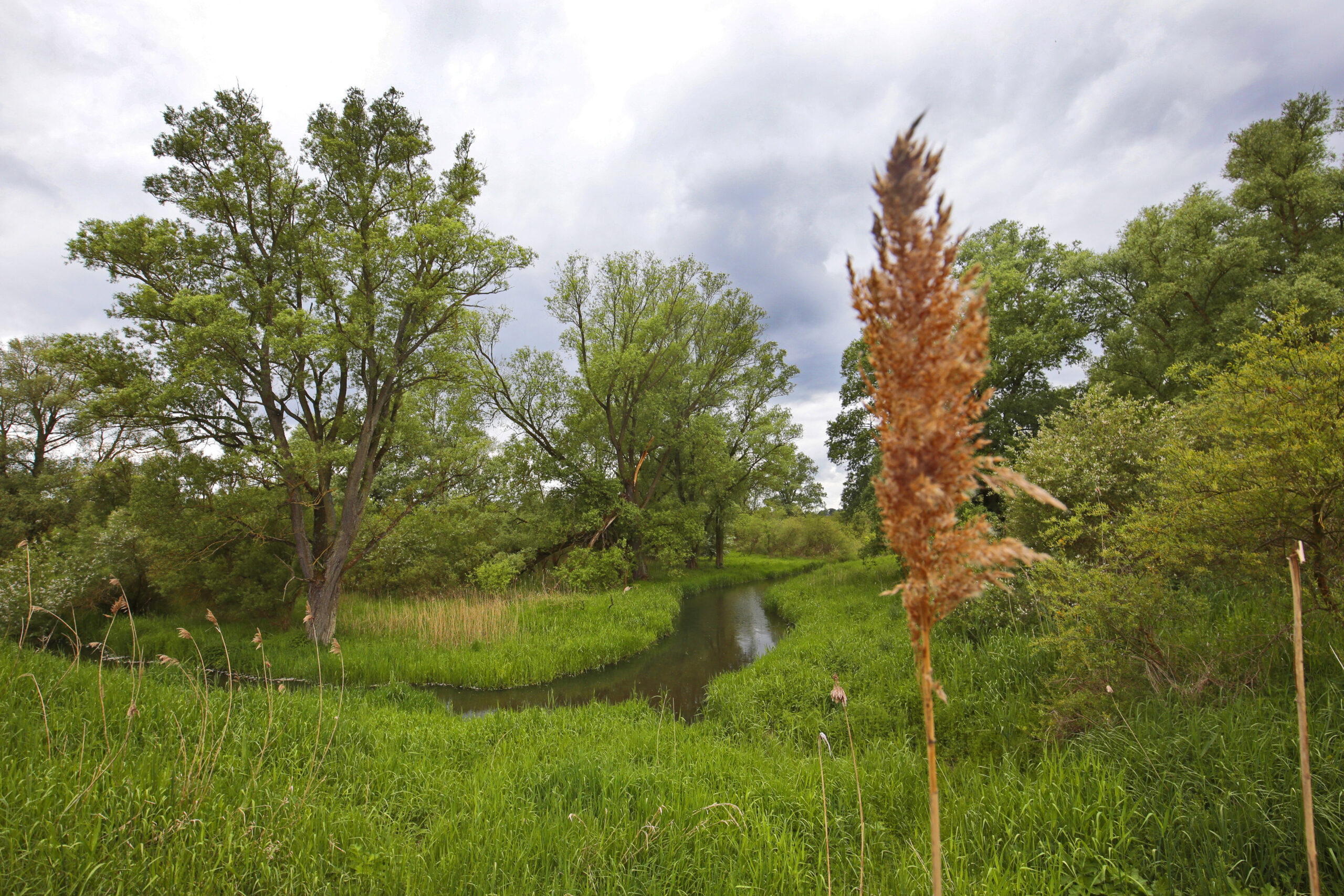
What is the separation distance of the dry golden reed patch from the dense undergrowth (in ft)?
18.8

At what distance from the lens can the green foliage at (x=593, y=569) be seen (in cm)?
1905

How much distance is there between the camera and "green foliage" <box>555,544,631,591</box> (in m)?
19.0

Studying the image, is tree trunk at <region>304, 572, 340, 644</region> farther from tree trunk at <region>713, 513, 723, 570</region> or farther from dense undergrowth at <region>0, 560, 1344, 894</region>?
tree trunk at <region>713, 513, 723, 570</region>

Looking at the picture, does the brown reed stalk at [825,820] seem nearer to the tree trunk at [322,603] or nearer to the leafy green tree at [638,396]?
the tree trunk at [322,603]

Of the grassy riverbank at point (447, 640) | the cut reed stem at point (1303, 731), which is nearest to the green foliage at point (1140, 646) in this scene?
the cut reed stem at point (1303, 731)

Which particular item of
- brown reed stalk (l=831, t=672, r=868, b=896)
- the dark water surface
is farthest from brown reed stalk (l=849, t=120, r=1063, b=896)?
the dark water surface

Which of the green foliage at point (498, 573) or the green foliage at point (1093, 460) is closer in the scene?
the green foliage at point (1093, 460)

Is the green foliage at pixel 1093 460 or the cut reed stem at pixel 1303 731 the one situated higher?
the green foliage at pixel 1093 460

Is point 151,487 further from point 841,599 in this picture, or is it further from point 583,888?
point 841,599

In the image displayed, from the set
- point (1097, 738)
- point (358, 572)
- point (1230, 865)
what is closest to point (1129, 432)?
point (1097, 738)

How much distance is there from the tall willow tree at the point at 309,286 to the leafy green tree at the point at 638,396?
804 centimetres

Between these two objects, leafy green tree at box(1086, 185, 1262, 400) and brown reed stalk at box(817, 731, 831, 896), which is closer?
brown reed stalk at box(817, 731, 831, 896)

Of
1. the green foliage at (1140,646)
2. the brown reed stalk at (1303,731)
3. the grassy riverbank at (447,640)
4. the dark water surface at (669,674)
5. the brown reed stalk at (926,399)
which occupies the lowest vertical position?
the dark water surface at (669,674)

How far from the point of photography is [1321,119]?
46.6ft
